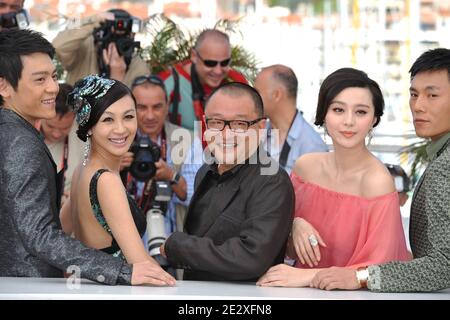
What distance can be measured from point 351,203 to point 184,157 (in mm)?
2198

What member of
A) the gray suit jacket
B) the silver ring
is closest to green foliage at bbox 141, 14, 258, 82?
the gray suit jacket

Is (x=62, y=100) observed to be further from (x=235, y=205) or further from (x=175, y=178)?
(x=235, y=205)

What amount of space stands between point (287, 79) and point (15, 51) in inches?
106

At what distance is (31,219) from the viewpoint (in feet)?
9.39

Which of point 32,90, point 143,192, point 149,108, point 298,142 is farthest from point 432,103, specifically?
point 149,108

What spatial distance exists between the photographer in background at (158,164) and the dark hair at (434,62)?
1605 mm

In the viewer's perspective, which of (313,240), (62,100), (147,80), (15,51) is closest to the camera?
(313,240)

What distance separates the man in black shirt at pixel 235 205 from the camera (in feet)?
9.66

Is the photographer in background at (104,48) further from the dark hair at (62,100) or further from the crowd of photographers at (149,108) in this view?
the dark hair at (62,100)

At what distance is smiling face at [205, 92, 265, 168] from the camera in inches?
123

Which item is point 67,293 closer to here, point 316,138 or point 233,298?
point 233,298

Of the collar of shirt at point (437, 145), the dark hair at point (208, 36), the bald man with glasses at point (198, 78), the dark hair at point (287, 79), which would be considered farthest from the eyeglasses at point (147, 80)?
the collar of shirt at point (437, 145)

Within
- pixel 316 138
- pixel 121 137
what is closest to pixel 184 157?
pixel 316 138

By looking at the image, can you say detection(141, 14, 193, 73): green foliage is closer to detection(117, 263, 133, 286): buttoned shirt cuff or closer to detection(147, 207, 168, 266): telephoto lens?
detection(147, 207, 168, 266): telephoto lens
